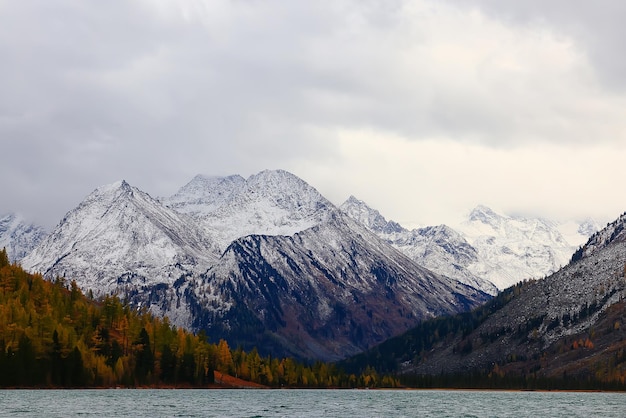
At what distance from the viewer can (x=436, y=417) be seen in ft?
645

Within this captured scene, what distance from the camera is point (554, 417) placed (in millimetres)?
198375

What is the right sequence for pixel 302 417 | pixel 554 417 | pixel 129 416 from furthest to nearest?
pixel 554 417, pixel 302 417, pixel 129 416

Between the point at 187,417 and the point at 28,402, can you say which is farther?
the point at 28,402

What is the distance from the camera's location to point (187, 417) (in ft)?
565

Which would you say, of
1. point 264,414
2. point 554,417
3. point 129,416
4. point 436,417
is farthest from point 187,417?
point 554,417

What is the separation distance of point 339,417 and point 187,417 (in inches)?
1313

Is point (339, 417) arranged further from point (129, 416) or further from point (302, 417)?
point (129, 416)

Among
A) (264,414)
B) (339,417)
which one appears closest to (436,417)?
(339,417)

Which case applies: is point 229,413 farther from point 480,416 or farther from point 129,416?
point 480,416

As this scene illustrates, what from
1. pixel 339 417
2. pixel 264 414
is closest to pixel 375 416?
pixel 339 417

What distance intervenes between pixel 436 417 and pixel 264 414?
122 ft

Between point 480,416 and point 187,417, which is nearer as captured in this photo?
point 187,417

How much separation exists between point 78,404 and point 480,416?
8817cm

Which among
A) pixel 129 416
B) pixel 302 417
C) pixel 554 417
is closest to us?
pixel 129 416
